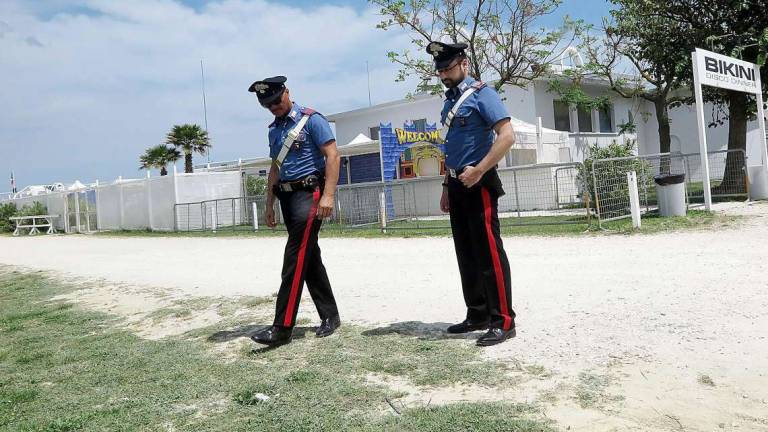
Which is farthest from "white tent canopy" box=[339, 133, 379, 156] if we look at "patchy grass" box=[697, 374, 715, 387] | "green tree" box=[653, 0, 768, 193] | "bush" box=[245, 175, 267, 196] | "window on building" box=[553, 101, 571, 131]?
"patchy grass" box=[697, 374, 715, 387]

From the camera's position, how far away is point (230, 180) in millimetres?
26750

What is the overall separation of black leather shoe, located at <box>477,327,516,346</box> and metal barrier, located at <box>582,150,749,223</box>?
915 centimetres

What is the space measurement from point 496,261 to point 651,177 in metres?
11.6

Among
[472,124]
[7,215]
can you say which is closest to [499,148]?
[472,124]

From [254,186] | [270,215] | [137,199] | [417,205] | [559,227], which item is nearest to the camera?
[270,215]

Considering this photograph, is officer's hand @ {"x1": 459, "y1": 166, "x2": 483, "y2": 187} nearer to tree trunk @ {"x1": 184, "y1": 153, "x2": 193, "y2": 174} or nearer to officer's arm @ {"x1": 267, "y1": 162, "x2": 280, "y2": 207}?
officer's arm @ {"x1": 267, "y1": 162, "x2": 280, "y2": 207}

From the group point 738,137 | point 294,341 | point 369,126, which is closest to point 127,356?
point 294,341

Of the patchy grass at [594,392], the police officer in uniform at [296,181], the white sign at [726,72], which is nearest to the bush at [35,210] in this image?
the white sign at [726,72]

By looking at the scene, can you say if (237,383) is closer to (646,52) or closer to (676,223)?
(676,223)

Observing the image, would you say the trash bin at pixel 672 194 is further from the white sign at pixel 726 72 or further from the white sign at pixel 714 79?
the white sign at pixel 726 72

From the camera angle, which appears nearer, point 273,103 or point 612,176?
point 273,103

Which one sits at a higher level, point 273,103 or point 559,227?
point 273,103

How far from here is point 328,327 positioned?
5.17m

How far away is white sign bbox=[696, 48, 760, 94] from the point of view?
1369cm
